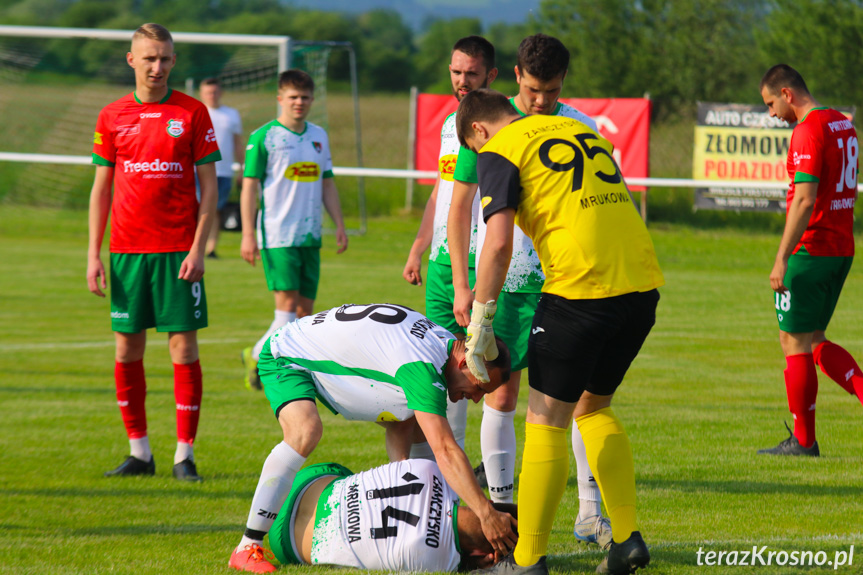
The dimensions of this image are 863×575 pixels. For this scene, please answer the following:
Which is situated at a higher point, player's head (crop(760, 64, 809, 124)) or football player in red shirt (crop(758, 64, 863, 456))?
player's head (crop(760, 64, 809, 124))

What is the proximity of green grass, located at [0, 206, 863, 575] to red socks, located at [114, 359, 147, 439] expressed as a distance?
1.03ft

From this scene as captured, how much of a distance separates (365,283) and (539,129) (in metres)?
9.85

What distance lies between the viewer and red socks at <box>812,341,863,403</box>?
6363 millimetres

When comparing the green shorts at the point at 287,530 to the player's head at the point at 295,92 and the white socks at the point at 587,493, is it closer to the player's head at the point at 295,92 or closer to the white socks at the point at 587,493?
the white socks at the point at 587,493

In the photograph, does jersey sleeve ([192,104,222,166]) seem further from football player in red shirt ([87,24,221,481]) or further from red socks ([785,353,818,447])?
red socks ([785,353,818,447])

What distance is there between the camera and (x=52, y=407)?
761 centimetres

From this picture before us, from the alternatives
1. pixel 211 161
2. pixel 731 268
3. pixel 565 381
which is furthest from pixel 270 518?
pixel 731 268

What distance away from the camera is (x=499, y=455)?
16.3 feet

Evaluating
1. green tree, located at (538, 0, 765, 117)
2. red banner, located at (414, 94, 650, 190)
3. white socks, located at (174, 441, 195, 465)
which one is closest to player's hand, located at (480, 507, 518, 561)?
white socks, located at (174, 441, 195, 465)

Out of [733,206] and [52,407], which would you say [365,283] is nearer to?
[52,407]

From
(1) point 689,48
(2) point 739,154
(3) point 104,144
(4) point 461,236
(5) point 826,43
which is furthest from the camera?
(1) point 689,48

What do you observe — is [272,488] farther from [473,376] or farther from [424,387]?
[473,376]

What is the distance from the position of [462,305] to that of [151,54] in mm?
2551

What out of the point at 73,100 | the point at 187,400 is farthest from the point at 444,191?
the point at 73,100
